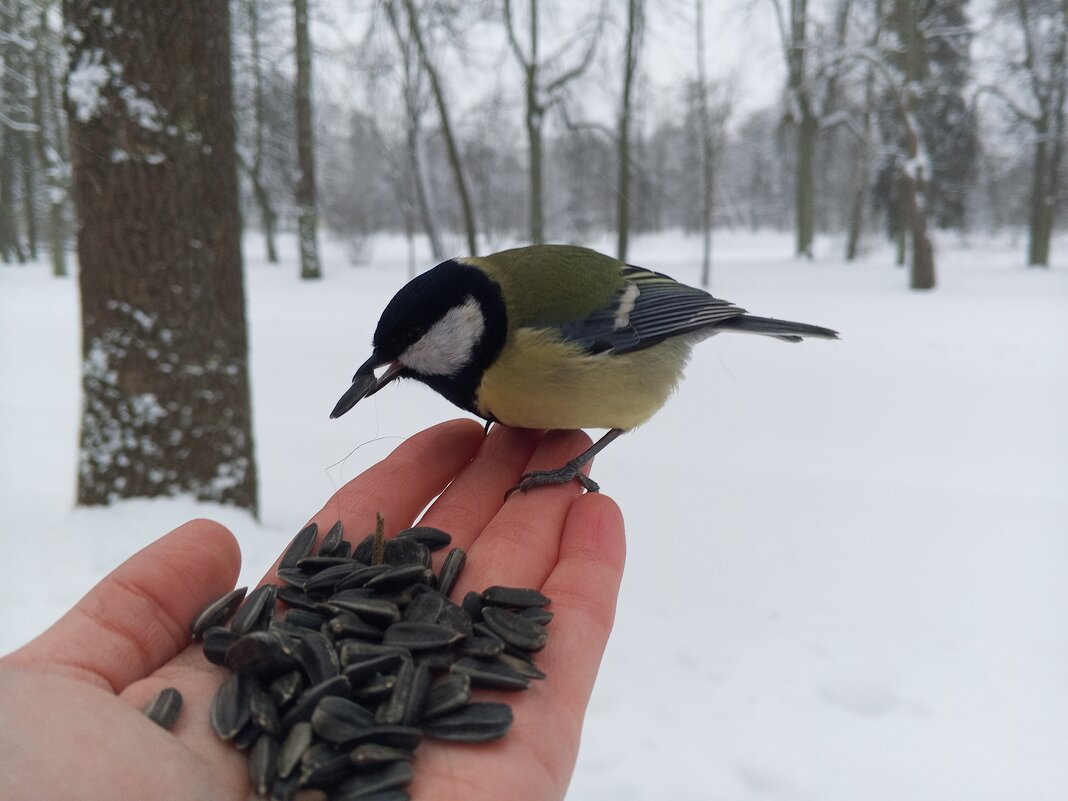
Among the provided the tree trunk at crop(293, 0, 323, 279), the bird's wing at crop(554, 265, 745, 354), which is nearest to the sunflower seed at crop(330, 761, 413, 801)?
the bird's wing at crop(554, 265, 745, 354)

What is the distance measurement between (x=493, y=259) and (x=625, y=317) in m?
0.43

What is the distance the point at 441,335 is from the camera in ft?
5.48

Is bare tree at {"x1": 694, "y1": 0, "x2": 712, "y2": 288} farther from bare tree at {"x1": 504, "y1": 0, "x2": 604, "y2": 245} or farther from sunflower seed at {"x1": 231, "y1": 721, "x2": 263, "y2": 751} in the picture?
sunflower seed at {"x1": 231, "y1": 721, "x2": 263, "y2": 751}

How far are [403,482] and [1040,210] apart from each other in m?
17.4

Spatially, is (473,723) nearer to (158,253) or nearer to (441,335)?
(441,335)

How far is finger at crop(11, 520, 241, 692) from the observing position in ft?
4.17

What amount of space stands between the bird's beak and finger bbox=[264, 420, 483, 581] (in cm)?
34

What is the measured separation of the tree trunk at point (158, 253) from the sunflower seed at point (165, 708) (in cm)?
198

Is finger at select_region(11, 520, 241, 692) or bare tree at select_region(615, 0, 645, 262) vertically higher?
bare tree at select_region(615, 0, 645, 262)

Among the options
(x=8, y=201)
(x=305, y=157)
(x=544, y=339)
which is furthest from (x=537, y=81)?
(x=8, y=201)

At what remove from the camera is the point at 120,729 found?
1121mm

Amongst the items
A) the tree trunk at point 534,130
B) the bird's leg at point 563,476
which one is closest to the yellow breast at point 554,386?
the bird's leg at point 563,476

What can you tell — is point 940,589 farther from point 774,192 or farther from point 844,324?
point 774,192

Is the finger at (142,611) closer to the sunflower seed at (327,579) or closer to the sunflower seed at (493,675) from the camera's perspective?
the sunflower seed at (327,579)
